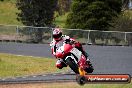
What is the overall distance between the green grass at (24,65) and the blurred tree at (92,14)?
1888 centimetres

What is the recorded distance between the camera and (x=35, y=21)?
57219 mm

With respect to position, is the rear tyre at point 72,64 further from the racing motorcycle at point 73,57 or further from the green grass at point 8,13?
the green grass at point 8,13

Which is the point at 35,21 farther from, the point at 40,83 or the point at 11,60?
the point at 40,83

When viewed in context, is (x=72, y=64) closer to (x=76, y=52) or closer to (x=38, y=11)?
(x=76, y=52)

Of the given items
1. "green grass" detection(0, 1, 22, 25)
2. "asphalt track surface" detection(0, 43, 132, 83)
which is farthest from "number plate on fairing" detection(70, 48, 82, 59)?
"green grass" detection(0, 1, 22, 25)

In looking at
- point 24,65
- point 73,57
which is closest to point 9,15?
point 24,65

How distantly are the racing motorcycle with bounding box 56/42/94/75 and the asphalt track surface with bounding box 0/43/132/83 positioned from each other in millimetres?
14057

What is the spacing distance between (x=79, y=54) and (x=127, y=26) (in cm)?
3801

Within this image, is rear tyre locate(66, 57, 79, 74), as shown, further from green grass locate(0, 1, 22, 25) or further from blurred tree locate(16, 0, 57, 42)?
green grass locate(0, 1, 22, 25)

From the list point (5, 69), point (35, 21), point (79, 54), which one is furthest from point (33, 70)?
point (35, 21)

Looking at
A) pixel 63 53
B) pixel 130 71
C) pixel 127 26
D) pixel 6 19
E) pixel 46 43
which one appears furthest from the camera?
pixel 6 19

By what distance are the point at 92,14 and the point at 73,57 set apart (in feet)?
142

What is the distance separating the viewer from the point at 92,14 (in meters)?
58.0

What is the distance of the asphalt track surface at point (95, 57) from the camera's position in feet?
98.3
